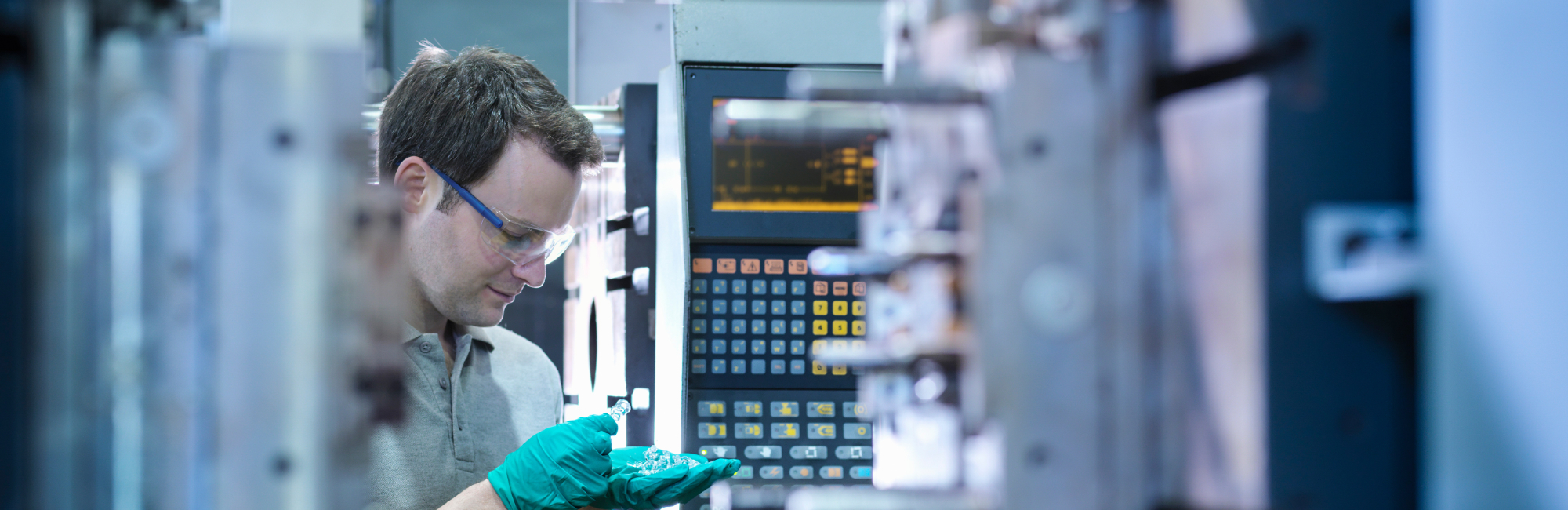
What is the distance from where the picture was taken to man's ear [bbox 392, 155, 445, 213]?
55.6 inches

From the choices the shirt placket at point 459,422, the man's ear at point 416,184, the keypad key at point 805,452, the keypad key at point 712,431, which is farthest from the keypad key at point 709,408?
the man's ear at point 416,184

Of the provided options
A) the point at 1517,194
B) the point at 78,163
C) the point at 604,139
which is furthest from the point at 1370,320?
the point at 604,139

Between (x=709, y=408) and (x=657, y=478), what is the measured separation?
0.14 meters

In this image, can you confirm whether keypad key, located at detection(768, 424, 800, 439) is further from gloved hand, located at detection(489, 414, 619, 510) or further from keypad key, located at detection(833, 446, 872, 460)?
gloved hand, located at detection(489, 414, 619, 510)

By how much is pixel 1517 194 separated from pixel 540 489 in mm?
1166

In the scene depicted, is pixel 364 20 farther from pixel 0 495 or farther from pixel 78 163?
pixel 0 495

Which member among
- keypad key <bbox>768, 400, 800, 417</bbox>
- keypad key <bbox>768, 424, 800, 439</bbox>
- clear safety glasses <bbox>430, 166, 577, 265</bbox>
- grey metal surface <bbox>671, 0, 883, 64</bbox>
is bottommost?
keypad key <bbox>768, 424, 800, 439</bbox>

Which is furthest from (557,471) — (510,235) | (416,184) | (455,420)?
(416,184)

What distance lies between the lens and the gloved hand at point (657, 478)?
1.42 metres

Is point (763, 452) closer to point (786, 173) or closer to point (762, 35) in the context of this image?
point (786, 173)

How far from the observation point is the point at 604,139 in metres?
1.64

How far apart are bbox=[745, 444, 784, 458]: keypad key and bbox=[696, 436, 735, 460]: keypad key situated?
0.02m

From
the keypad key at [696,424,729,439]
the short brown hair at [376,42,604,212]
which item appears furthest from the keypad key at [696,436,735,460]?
the short brown hair at [376,42,604,212]

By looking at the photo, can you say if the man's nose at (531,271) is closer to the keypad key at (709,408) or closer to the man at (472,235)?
the man at (472,235)
